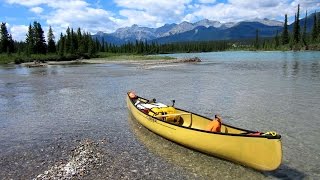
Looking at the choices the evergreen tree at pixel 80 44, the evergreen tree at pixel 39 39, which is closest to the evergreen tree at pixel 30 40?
the evergreen tree at pixel 39 39

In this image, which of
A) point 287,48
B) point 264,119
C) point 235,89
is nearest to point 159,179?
point 264,119

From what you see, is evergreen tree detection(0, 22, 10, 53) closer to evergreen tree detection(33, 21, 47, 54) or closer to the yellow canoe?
evergreen tree detection(33, 21, 47, 54)

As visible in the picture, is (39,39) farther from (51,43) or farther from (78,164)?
(78,164)

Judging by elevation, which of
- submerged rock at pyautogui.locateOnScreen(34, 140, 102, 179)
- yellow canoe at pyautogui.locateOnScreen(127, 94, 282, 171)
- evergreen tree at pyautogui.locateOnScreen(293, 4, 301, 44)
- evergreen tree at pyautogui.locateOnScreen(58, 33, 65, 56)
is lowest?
submerged rock at pyautogui.locateOnScreen(34, 140, 102, 179)

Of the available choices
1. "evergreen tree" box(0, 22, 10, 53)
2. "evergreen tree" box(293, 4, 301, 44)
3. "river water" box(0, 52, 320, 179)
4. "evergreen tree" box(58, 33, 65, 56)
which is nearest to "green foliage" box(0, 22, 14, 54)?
"evergreen tree" box(0, 22, 10, 53)

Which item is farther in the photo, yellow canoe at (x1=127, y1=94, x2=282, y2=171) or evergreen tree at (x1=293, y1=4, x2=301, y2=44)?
evergreen tree at (x1=293, y1=4, x2=301, y2=44)

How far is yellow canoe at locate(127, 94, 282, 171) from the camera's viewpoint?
11.8 metres

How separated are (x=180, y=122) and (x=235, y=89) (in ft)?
55.6

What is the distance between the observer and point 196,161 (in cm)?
1445

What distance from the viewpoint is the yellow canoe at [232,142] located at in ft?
38.9

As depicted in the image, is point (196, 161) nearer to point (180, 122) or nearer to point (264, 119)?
point (180, 122)

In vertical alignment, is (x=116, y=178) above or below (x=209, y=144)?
below

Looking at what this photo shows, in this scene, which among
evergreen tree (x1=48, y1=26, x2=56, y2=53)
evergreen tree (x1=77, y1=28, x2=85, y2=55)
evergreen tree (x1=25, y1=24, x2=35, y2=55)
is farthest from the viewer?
evergreen tree (x1=48, y1=26, x2=56, y2=53)

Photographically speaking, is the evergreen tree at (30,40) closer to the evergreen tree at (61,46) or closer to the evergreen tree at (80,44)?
the evergreen tree at (61,46)
